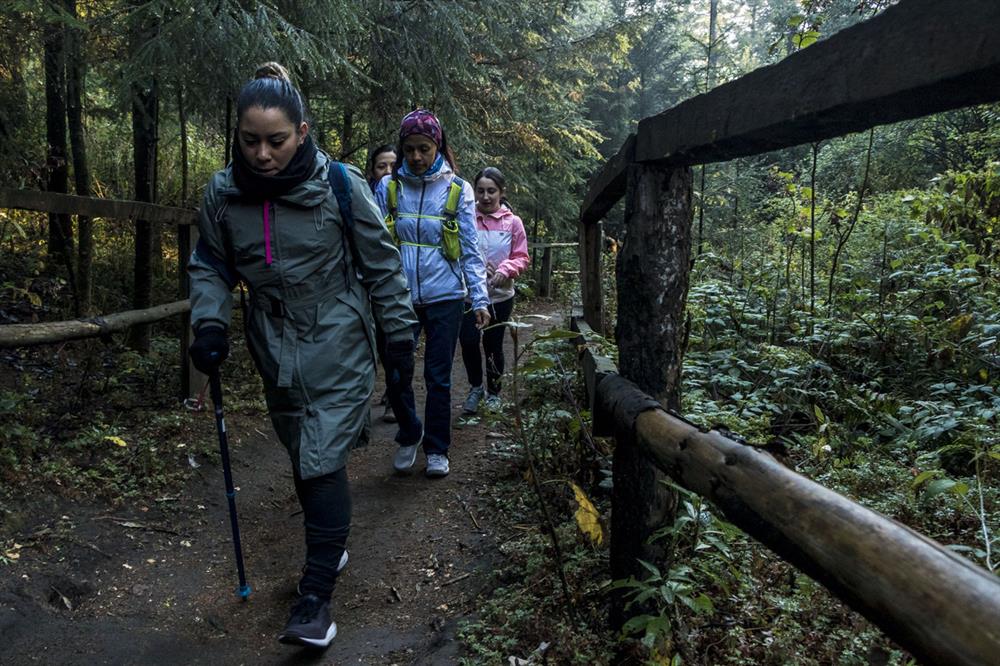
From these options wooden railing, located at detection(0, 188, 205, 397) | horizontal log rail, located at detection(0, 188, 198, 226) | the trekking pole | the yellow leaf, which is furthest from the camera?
horizontal log rail, located at detection(0, 188, 198, 226)

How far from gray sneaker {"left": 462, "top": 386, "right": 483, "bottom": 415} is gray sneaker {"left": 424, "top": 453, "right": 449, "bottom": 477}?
4.43 ft

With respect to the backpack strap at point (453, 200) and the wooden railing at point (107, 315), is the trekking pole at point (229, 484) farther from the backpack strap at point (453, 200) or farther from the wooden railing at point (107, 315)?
the backpack strap at point (453, 200)

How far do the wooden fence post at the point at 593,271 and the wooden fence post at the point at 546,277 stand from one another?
34.6 feet

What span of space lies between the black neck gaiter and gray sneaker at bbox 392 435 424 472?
2.50 meters

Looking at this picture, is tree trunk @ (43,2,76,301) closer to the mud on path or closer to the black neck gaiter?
the mud on path

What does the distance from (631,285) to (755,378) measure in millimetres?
2796

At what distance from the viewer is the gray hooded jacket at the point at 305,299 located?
3.07 meters

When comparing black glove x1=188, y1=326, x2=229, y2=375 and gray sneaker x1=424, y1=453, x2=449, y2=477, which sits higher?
black glove x1=188, y1=326, x2=229, y2=375

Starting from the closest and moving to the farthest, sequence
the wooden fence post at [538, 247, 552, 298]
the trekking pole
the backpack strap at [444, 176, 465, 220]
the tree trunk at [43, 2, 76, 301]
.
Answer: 1. the trekking pole
2. the backpack strap at [444, 176, 465, 220]
3. the tree trunk at [43, 2, 76, 301]
4. the wooden fence post at [538, 247, 552, 298]

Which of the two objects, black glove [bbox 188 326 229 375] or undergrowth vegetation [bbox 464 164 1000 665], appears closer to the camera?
undergrowth vegetation [bbox 464 164 1000 665]

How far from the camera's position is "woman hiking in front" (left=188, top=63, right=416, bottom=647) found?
300 centimetres

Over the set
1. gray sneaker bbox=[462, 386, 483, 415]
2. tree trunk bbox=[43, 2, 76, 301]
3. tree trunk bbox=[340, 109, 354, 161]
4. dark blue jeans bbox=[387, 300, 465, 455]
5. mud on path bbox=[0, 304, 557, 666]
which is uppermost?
tree trunk bbox=[340, 109, 354, 161]

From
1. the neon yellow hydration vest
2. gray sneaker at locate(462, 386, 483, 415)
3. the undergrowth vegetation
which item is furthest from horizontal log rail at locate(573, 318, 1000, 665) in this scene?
gray sneaker at locate(462, 386, 483, 415)

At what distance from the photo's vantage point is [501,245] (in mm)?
6562
